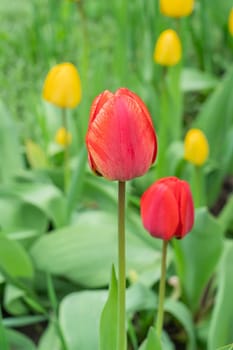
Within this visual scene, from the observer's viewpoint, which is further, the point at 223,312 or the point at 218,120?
the point at 218,120

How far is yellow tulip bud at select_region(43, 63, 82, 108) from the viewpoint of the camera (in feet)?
5.33

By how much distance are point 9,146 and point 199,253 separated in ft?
2.15

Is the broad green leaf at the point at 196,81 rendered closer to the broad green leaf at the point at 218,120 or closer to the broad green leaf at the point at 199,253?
the broad green leaf at the point at 218,120

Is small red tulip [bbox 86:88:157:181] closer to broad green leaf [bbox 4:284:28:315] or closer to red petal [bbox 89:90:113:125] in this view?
red petal [bbox 89:90:113:125]

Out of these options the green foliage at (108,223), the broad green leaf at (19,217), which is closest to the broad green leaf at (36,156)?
the green foliage at (108,223)

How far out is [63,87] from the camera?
5.34 feet

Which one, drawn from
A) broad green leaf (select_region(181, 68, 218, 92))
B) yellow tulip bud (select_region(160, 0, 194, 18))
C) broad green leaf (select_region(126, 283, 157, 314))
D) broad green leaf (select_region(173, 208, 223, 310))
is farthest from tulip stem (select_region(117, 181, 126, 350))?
broad green leaf (select_region(181, 68, 218, 92))

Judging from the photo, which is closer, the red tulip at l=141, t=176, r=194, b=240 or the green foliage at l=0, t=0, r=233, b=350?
the red tulip at l=141, t=176, r=194, b=240

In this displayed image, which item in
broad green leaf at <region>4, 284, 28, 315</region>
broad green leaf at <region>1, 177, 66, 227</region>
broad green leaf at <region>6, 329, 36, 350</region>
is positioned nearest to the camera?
broad green leaf at <region>6, 329, 36, 350</region>

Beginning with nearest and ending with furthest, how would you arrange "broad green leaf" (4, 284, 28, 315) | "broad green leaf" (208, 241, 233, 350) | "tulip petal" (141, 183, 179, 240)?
"tulip petal" (141, 183, 179, 240) < "broad green leaf" (208, 241, 233, 350) < "broad green leaf" (4, 284, 28, 315)

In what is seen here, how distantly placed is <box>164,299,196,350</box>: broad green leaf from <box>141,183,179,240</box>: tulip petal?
Answer: 538mm

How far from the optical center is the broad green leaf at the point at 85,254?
1.69m

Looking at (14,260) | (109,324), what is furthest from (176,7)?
(109,324)

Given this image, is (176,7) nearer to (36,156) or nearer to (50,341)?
(36,156)
